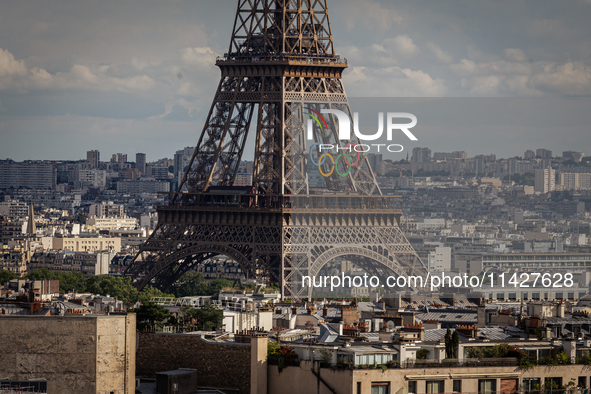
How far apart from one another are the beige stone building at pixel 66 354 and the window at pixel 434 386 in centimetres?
562

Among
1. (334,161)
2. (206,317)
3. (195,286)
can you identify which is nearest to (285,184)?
(334,161)

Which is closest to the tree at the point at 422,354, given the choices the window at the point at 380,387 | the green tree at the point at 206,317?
the window at the point at 380,387

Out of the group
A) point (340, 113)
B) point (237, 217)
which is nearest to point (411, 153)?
point (340, 113)

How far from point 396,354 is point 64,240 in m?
113

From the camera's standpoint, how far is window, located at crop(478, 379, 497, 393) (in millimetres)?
27703

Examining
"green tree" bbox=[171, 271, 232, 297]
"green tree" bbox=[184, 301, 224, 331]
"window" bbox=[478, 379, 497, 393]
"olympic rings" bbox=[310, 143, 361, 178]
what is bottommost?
"window" bbox=[478, 379, 497, 393]

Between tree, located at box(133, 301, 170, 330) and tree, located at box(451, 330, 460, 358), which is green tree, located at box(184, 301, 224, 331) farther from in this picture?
tree, located at box(451, 330, 460, 358)

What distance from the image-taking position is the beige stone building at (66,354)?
91.8 feet

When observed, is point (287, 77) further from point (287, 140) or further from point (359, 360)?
point (359, 360)

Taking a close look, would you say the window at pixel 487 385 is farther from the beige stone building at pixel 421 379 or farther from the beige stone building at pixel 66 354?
the beige stone building at pixel 66 354

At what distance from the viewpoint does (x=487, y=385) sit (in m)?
→ 27.8

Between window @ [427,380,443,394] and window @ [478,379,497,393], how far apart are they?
0.90 m

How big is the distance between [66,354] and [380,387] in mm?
6006

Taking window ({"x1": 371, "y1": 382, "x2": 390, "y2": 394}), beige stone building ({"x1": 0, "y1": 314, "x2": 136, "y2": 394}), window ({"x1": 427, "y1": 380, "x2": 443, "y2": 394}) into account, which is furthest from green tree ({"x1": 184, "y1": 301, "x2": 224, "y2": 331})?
window ({"x1": 371, "y1": 382, "x2": 390, "y2": 394})
